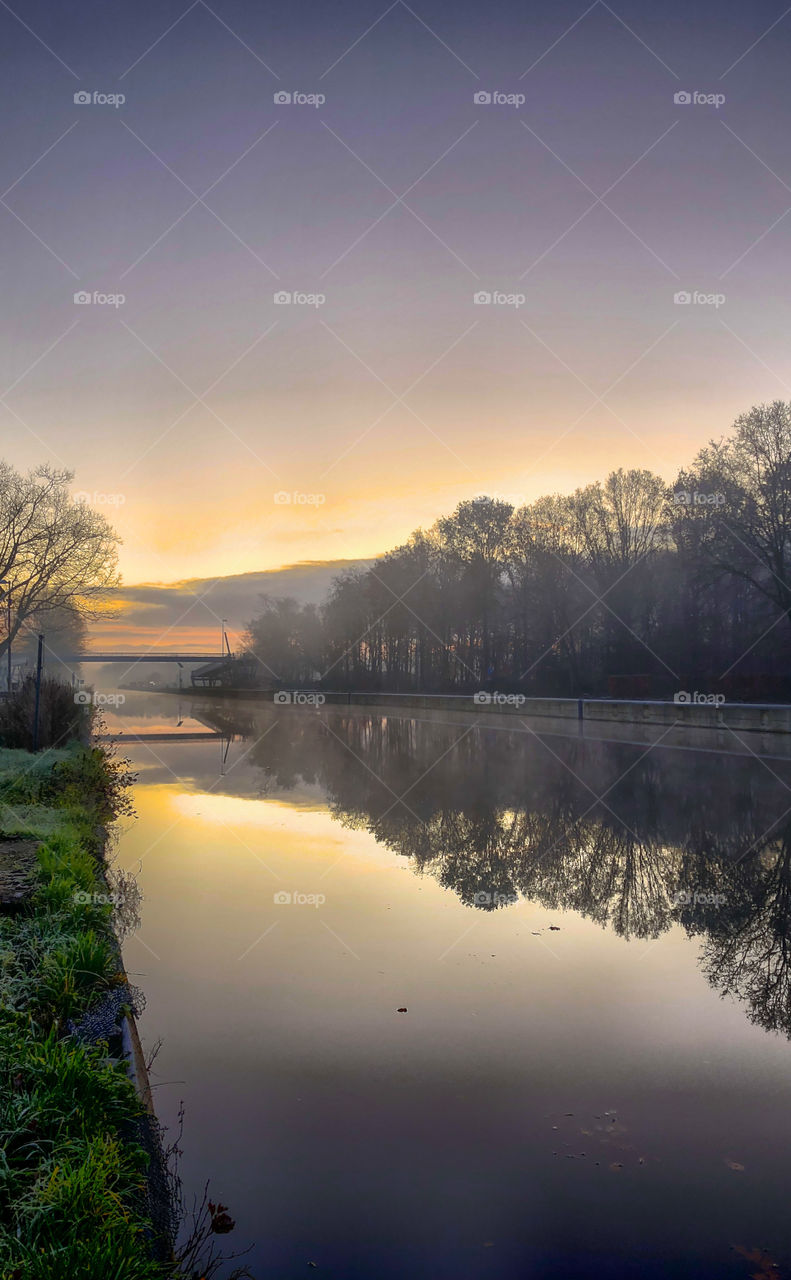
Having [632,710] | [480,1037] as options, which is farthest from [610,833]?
[632,710]

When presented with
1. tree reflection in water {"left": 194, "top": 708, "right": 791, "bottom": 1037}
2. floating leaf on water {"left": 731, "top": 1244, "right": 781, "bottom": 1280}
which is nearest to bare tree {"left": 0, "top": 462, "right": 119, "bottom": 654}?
tree reflection in water {"left": 194, "top": 708, "right": 791, "bottom": 1037}

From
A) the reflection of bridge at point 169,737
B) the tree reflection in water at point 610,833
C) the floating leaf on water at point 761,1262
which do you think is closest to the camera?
the floating leaf on water at point 761,1262

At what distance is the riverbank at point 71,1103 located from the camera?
3.37 metres

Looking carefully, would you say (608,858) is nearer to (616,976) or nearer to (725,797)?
(616,976)

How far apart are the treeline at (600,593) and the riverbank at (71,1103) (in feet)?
124

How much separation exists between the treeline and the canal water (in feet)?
106

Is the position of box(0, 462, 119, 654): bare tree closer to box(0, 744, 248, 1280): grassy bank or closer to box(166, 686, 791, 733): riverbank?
box(166, 686, 791, 733): riverbank

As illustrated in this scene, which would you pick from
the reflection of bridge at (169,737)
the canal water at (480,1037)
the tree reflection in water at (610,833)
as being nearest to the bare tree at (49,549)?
the reflection of bridge at (169,737)

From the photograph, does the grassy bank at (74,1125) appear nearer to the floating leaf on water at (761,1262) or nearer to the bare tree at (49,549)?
the floating leaf on water at (761,1262)

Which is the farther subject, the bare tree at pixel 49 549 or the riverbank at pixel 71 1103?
the bare tree at pixel 49 549

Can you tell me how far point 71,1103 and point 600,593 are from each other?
63.0m

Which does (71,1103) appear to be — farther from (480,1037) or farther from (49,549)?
(49,549)

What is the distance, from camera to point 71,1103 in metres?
4.39

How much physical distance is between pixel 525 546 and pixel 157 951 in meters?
60.7
